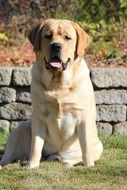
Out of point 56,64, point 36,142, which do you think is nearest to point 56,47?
point 56,64

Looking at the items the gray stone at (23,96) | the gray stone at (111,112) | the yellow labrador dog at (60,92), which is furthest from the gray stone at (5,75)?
the yellow labrador dog at (60,92)

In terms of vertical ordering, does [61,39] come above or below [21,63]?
above

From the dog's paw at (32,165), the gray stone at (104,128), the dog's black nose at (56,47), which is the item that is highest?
the dog's black nose at (56,47)

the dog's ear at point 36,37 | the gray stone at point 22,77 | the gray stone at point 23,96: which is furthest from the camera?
the gray stone at point 23,96

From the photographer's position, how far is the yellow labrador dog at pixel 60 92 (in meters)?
6.09

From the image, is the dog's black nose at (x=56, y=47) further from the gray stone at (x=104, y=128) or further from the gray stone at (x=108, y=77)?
the gray stone at (x=104, y=128)

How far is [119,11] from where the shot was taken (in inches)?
458

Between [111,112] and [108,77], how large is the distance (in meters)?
0.43

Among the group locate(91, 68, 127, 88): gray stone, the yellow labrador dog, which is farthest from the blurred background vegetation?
the yellow labrador dog

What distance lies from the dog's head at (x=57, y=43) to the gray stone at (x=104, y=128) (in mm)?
2002

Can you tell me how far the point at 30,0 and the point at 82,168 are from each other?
20.2 feet

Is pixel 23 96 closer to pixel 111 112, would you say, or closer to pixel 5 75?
pixel 5 75

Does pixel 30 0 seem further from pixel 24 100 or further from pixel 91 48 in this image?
pixel 24 100

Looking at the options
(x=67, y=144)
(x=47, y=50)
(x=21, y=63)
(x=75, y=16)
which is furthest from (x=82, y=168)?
(x=75, y=16)
